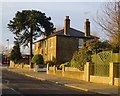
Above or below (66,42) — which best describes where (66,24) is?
above

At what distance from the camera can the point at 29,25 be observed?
76250 millimetres

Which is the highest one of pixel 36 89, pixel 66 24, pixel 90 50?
pixel 66 24

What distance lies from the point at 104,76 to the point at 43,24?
47688 millimetres

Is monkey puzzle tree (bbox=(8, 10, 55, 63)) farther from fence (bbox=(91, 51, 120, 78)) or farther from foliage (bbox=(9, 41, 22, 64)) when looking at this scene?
fence (bbox=(91, 51, 120, 78))

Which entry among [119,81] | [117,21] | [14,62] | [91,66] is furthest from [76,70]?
[14,62]

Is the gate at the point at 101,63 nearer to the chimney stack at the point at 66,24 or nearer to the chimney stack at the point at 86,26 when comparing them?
the chimney stack at the point at 86,26

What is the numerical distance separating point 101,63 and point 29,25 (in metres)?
45.4

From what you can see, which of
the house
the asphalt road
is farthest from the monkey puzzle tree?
the asphalt road

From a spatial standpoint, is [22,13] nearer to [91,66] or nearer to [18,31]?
[18,31]

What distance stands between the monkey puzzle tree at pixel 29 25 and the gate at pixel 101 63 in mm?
41970

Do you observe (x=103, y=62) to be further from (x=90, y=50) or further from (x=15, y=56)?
(x=15, y=56)

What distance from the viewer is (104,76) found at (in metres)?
30.5

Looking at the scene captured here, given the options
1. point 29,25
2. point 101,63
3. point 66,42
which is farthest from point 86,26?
point 101,63

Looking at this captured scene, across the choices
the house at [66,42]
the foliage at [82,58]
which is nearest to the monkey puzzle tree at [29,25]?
the house at [66,42]
